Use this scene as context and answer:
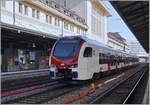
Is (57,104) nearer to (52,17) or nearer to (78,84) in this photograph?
(78,84)

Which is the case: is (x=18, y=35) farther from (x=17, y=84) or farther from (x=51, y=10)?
(x=51, y=10)

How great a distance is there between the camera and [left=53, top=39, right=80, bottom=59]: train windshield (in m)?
19.8

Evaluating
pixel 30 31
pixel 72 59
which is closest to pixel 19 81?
pixel 30 31

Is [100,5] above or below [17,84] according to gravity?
above

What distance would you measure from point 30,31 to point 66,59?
509 inches

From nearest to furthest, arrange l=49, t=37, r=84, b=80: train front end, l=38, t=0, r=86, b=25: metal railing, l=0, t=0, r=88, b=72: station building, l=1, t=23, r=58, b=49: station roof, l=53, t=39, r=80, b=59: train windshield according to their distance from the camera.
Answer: l=49, t=37, r=84, b=80: train front end
l=53, t=39, r=80, b=59: train windshield
l=1, t=23, r=58, b=49: station roof
l=0, t=0, r=88, b=72: station building
l=38, t=0, r=86, b=25: metal railing

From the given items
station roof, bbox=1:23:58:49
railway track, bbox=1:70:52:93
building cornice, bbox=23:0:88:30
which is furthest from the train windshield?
building cornice, bbox=23:0:88:30

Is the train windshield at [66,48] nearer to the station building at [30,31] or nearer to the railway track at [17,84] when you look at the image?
the railway track at [17,84]

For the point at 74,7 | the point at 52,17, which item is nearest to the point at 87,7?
the point at 74,7

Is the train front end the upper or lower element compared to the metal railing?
lower

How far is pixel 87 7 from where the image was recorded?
75438mm

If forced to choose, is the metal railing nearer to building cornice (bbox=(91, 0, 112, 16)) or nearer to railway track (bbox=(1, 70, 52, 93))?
building cornice (bbox=(91, 0, 112, 16))

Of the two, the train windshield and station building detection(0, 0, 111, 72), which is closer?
the train windshield

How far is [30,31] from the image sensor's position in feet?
105
